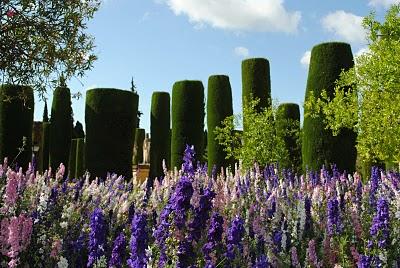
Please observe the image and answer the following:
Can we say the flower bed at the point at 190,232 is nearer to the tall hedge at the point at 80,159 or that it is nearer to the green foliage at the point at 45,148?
the tall hedge at the point at 80,159

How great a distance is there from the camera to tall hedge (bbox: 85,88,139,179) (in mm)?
18719

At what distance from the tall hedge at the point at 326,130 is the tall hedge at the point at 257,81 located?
4168mm

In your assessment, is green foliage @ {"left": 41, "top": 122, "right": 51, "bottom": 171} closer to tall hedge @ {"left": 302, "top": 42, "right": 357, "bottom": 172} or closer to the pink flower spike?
tall hedge @ {"left": 302, "top": 42, "right": 357, "bottom": 172}

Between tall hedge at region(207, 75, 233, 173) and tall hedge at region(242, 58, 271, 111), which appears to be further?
tall hedge at region(207, 75, 233, 173)

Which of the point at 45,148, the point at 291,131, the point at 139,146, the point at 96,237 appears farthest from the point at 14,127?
the point at 96,237

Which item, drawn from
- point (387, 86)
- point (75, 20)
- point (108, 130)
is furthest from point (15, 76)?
point (387, 86)

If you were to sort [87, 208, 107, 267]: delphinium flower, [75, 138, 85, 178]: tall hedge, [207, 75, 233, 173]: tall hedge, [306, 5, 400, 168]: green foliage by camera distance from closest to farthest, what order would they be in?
[87, 208, 107, 267]: delphinium flower
[306, 5, 400, 168]: green foliage
[207, 75, 233, 173]: tall hedge
[75, 138, 85, 178]: tall hedge

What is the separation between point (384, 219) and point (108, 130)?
15.6 meters

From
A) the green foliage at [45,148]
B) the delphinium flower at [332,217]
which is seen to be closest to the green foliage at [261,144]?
the delphinium flower at [332,217]

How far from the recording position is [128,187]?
316 inches

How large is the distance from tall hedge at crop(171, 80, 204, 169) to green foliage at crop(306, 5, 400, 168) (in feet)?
26.4

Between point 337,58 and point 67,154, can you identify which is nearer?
point 337,58

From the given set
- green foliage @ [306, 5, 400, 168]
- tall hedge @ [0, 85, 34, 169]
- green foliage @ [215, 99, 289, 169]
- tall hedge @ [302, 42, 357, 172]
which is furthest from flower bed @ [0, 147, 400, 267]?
tall hedge @ [0, 85, 34, 169]

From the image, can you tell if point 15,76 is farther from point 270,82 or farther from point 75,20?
point 270,82
